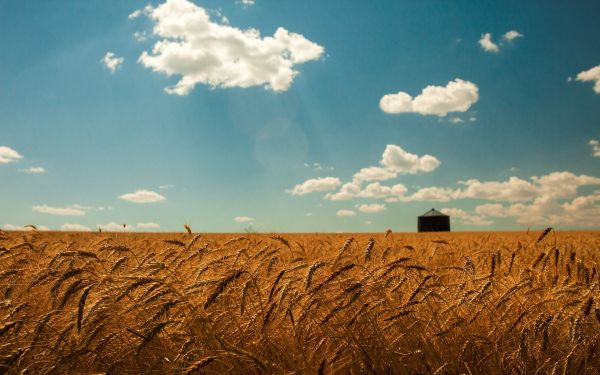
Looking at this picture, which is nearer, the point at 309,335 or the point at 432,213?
the point at 309,335

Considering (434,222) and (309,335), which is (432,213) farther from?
(309,335)

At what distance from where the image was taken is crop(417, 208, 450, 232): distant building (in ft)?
167

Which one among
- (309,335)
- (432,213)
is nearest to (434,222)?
(432,213)

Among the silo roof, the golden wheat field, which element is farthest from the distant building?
the golden wheat field

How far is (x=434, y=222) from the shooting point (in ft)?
168

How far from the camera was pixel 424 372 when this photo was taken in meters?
2.39

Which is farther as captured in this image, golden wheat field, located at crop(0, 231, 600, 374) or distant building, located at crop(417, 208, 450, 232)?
distant building, located at crop(417, 208, 450, 232)

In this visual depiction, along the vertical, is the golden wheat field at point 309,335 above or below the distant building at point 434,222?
below

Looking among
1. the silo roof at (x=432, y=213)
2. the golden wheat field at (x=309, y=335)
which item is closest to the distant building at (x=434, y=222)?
the silo roof at (x=432, y=213)

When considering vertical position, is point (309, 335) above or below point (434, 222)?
below

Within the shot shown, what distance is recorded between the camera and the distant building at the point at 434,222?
5075 centimetres

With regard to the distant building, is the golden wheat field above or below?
below

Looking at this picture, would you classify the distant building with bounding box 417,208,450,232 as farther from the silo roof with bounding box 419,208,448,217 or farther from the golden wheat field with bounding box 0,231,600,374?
the golden wheat field with bounding box 0,231,600,374

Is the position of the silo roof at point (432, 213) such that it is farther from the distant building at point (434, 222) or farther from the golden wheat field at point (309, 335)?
the golden wheat field at point (309, 335)
